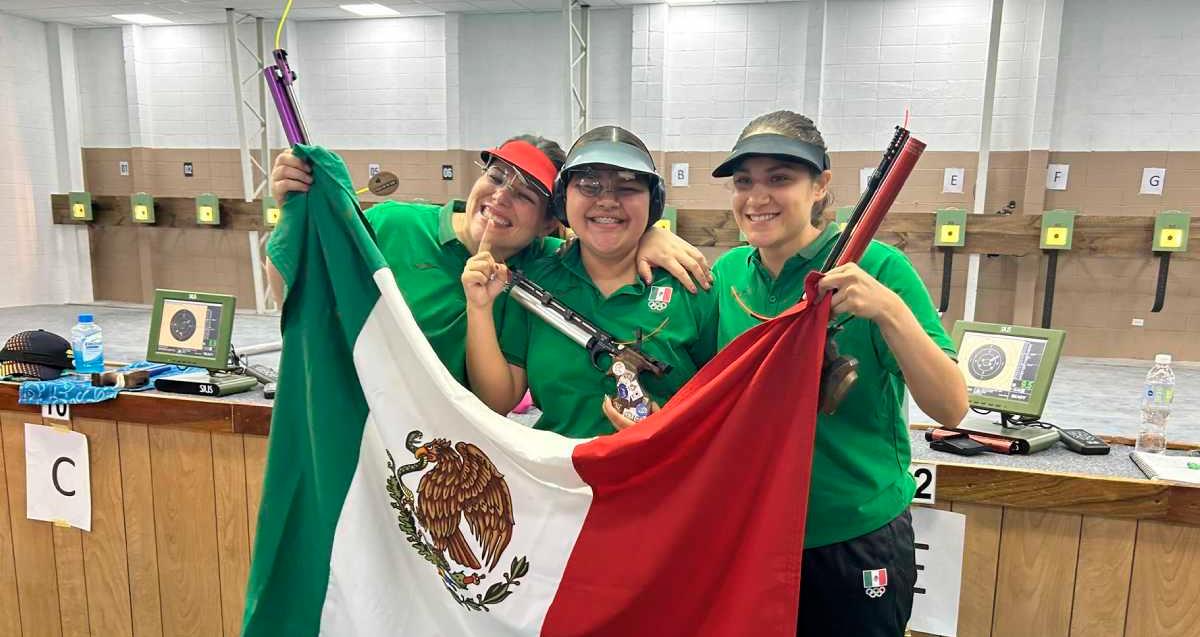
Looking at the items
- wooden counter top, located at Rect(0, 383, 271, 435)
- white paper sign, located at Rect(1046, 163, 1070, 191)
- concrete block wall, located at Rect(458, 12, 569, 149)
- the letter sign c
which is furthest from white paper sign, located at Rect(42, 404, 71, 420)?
white paper sign, located at Rect(1046, 163, 1070, 191)

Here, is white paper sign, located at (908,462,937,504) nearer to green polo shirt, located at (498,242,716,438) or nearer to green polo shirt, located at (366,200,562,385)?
green polo shirt, located at (498,242,716,438)

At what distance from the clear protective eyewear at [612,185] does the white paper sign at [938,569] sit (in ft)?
3.63

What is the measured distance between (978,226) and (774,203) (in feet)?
17.5

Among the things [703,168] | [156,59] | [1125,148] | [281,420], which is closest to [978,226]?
[1125,148]

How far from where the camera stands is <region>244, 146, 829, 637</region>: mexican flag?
1.17 meters

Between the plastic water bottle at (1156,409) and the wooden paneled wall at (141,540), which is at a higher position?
the plastic water bottle at (1156,409)

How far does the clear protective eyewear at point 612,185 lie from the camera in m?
1.39

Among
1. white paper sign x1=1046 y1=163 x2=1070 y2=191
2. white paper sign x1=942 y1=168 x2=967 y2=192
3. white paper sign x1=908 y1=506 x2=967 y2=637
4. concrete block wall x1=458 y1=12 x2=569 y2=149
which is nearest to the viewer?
white paper sign x1=908 y1=506 x2=967 y2=637

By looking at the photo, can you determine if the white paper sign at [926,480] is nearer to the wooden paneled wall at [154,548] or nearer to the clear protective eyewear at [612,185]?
the wooden paneled wall at [154,548]

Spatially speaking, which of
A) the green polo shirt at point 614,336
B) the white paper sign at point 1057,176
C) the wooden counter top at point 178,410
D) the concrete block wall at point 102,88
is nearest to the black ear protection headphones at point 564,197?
the green polo shirt at point 614,336

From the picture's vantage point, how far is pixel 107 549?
240cm

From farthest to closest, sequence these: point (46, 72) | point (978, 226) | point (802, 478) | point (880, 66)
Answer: point (46, 72) < point (880, 66) < point (978, 226) < point (802, 478)

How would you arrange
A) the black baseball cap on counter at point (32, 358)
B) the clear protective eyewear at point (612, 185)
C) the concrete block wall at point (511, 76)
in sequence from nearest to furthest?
the clear protective eyewear at point (612, 185) < the black baseball cap on counter at point (32, 358) < the concrete block wall at point (511, 76)

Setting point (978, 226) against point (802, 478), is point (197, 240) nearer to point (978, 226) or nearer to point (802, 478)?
point (978, 226)
